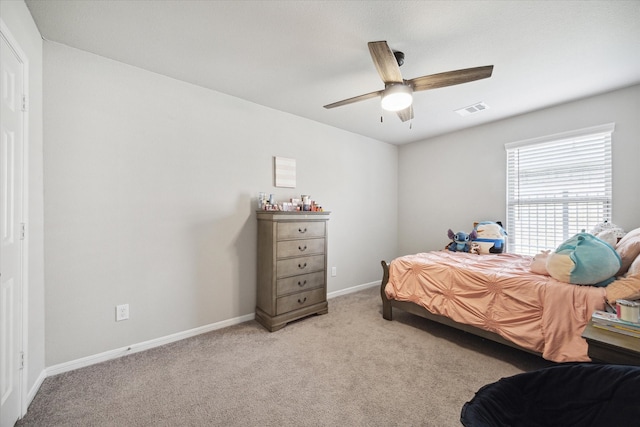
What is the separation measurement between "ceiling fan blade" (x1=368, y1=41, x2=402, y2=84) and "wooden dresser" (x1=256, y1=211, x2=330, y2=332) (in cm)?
152

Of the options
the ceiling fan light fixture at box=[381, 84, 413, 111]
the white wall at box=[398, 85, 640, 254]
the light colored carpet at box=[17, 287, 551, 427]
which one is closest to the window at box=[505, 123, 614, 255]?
the white wall at box=[398, 85, 640, 254]

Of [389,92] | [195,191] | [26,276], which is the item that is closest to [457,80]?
[389,92]

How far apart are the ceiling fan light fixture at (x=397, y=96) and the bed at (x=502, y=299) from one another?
152 cm

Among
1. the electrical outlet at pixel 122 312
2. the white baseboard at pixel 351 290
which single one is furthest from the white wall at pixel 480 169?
the electrical outlet at pixel 122 312

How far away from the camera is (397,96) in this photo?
189 cm

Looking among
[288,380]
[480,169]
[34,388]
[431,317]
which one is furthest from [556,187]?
[34,388]

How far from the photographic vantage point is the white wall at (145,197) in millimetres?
1903

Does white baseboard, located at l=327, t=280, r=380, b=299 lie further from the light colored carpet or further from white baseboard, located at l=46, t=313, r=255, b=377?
white baseboard, located at l=46, t=313, r=255, b=377

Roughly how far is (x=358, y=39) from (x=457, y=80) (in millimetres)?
761

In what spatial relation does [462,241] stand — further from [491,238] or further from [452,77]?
[452,77]

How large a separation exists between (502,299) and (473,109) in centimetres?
220

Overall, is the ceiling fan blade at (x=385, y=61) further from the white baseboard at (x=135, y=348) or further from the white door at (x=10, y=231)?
the white baseboard at (x=135, y=348)

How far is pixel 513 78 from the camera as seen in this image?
2367mm

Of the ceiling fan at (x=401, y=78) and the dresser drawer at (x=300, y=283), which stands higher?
the ceiling fan at (x=401, y=78)
